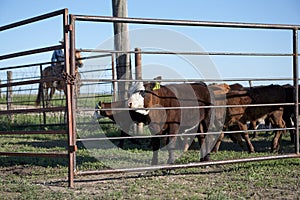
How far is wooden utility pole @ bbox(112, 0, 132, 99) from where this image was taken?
1073cm

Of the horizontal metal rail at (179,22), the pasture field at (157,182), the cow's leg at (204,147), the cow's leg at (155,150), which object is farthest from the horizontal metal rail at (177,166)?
the horizontal metal rail at (179,22)

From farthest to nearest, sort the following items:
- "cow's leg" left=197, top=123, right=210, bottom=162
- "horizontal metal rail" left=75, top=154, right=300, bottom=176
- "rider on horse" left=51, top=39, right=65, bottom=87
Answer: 1. "rider on horse" left=51, top=39, right=65, bottom=87
2. "cow's leg" left=197, top=123, right=210, bottom=162
3. "horizontal metal rail" left=75, top=154, right=300, bottom=176

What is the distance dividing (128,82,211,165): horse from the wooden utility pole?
9.64 ft

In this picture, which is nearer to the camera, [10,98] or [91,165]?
[91,165]

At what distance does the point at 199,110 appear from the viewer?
7621 mm

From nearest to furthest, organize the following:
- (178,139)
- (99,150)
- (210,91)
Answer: (210,91), (99,150), (178,139)

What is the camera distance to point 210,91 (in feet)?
26.2

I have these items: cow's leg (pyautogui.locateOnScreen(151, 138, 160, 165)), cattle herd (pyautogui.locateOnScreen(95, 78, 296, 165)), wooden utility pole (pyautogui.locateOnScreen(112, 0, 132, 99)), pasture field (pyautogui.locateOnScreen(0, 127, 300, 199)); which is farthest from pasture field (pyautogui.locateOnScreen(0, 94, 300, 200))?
wooden utility pole (pyautogui.locateOnScreen(112, 0, 132, 99))

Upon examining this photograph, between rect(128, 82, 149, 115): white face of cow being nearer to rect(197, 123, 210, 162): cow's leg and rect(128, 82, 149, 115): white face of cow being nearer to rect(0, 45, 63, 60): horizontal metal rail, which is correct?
rect(197, 123, 210, 162): cow's leg

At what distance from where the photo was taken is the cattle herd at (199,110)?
23.7 ft

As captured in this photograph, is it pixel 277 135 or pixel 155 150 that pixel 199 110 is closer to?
pixel 155 150

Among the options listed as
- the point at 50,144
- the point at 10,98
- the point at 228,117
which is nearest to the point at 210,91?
the point at 228,117

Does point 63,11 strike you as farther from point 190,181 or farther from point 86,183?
point 190,181

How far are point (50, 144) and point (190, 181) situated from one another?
17.4 ft
